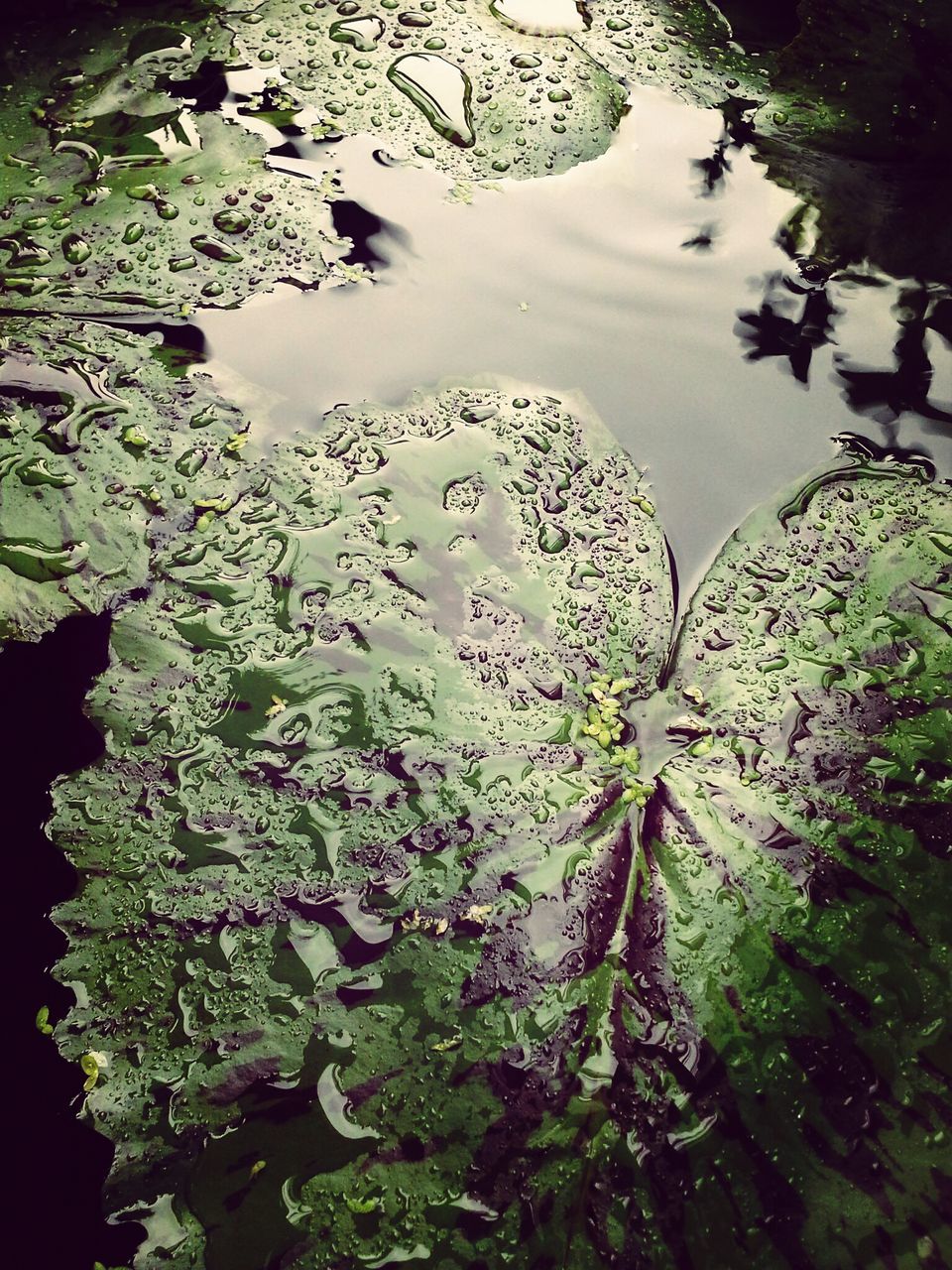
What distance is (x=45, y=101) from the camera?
1.78 metres

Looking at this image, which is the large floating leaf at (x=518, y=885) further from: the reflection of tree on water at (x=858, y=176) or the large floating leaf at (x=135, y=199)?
the large floating leaf at (x=135, y=199)

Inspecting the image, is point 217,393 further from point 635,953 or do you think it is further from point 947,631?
point 947,631

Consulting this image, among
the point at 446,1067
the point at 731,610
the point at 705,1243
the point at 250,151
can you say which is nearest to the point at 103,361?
the point at 250,151

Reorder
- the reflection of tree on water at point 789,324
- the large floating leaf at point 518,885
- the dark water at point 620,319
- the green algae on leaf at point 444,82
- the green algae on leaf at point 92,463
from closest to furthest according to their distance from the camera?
the large floating leaf at point 518,885, the green algae on leaf at point 92,463, the dark water at point 620,319, the reflection of tree on water at point 789,324, the green algae on leaf at point 444,82

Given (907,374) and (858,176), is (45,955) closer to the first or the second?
(907,374)

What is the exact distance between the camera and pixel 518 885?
1.17m

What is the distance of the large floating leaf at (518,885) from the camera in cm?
105

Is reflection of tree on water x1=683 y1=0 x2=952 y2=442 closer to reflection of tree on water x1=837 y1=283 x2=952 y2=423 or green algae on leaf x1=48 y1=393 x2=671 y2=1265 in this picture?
reflection of tree on water x1=837 y1=283 x2=952 y2=423

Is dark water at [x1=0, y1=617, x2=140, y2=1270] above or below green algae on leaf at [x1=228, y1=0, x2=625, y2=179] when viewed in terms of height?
below

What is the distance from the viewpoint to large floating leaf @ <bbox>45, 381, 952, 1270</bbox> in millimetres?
1050

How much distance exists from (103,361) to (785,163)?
1447mm

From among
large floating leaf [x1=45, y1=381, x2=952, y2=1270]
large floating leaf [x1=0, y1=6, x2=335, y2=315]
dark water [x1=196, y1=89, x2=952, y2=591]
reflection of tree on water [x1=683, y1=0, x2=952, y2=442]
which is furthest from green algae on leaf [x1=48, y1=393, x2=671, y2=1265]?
reflection of tree on water [x1=683, y1=0, x2=952, y2=442]

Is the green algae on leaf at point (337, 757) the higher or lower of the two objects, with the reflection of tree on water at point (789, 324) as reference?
lower

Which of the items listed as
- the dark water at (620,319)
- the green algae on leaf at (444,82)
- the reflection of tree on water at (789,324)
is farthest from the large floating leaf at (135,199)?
the reflection of tree on water at (789,324)
